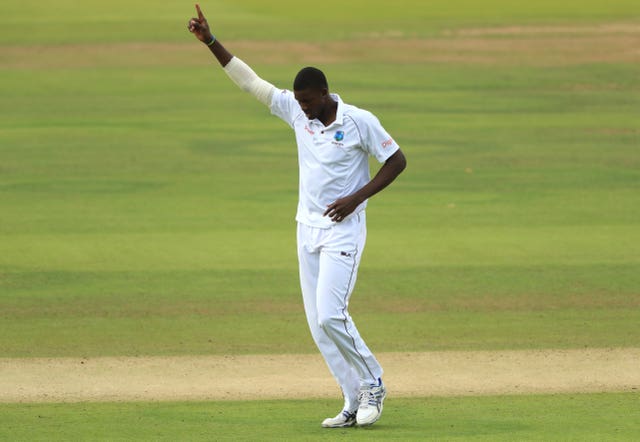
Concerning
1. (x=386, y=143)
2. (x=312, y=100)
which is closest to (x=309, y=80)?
(x=312, y=100)

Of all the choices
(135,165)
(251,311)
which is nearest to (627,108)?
(135,165)

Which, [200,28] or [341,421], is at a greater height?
[200,28]

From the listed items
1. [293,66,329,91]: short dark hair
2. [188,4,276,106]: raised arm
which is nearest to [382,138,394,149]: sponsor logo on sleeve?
[293,66,329,91]: short dark hair

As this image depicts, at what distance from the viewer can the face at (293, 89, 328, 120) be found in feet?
25.2

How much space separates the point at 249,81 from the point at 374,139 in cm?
92

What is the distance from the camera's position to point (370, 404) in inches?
311

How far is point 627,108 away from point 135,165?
8.76 m

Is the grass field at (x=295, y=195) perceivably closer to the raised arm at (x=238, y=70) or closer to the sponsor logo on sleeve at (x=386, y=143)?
the sponsor logo on sleeve at (x=386, y=143)

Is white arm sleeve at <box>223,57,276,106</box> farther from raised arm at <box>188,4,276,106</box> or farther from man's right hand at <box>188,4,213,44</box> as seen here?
man's right hand at <box>188,4,213,44</box>

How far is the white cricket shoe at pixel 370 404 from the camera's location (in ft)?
25.8

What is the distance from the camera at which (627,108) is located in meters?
23.4

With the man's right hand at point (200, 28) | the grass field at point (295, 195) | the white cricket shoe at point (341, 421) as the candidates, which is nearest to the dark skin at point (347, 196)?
the man's right hand at point (200, 28)

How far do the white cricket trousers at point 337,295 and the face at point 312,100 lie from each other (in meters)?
0.64

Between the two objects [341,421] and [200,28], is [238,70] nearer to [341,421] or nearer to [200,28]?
[200,28]
